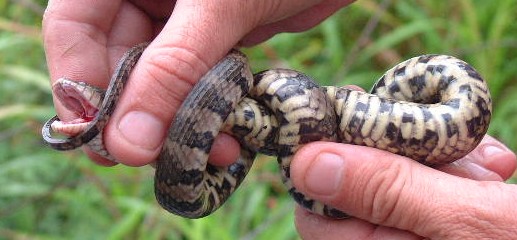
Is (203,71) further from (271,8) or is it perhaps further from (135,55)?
(271,8)

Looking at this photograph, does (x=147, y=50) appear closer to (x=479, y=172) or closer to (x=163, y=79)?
(x=163, y=79)

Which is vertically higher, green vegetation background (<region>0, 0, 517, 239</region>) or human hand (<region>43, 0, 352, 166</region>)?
human hand (<region>43, 0, 352, 166</region>)

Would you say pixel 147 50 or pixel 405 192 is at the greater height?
pixel 147 50

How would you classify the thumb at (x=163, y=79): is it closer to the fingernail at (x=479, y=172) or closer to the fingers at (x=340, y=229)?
the fingers at (x=340, y=229)

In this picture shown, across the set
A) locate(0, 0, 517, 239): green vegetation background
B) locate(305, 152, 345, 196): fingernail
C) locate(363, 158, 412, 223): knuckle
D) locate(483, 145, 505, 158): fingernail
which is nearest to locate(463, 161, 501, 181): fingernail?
locate(483, 145, 505, 158): fingernail

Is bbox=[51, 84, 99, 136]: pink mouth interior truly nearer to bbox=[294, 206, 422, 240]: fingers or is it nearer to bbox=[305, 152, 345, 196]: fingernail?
bbox=[305, 152, 345, 196]: fingernail

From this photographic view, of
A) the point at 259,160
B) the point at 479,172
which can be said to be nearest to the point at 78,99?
the point at 479,172

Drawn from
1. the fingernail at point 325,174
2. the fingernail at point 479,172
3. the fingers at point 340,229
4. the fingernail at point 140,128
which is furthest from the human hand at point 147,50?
the fingernail at point 479,172
